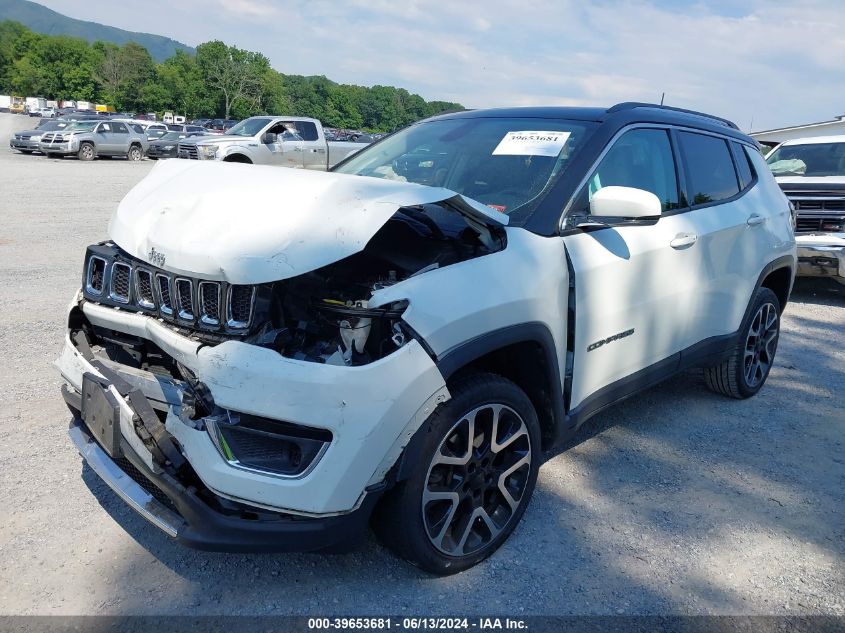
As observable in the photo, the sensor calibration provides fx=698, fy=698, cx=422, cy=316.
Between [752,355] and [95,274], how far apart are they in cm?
415

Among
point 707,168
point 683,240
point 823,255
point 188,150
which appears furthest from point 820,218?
point 188,150

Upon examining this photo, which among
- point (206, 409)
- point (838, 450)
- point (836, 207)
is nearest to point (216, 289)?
point (206, 409)

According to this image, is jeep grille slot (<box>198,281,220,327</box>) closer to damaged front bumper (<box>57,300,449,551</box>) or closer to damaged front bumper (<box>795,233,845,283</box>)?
damaged front bumper (<box>57,300,449,551</box>)

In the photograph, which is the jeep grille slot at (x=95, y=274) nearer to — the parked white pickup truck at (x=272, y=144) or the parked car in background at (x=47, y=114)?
the parked white pickup truck at (x=272, y=144)

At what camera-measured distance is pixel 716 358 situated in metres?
4.37

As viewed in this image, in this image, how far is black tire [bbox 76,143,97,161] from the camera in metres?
26.4

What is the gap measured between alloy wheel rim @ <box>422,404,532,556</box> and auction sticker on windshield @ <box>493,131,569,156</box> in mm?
1367

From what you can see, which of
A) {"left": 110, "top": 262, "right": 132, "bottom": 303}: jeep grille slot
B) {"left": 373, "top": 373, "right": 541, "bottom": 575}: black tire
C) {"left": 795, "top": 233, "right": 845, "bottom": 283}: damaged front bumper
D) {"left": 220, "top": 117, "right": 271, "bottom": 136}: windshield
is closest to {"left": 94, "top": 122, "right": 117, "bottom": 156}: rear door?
{"left": 220, "top": 117, "right": 271, "bottom": 136}: windshield

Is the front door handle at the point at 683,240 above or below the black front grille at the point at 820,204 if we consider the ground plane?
below

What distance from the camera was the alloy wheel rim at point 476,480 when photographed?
2.68 metres

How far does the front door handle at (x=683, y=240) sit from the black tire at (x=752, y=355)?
39.6 inches

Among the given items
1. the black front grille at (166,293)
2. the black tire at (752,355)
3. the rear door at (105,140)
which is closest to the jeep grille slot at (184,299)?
the black front grille at (166,293)

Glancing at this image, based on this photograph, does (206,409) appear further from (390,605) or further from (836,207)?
(836,207)

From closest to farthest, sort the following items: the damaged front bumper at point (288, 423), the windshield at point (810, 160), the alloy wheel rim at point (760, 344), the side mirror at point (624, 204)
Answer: the damaged front bumper at point (288, 423), the side mirror at point (624, 204), the alloy wheel rim at point (760, 344), the windshield at point (810, 160)
